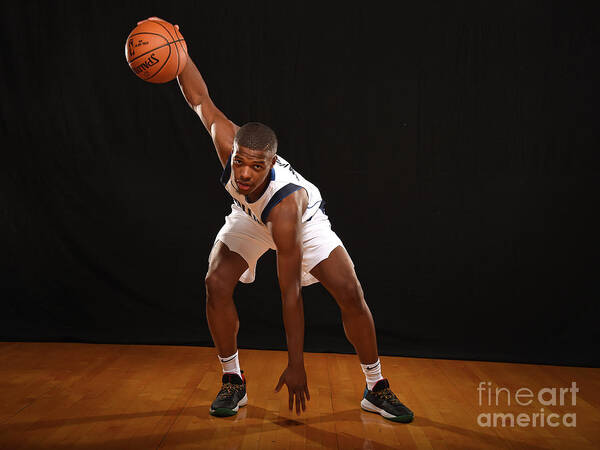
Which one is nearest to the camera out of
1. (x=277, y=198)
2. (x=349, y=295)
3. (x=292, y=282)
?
(x=292, y=282)

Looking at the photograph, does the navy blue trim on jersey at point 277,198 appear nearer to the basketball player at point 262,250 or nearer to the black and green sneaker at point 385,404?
the basketball player at point 262,250

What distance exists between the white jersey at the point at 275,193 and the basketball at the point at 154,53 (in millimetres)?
553

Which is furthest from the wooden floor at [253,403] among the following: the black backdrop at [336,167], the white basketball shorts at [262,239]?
the white basketball shorts at [262,239]

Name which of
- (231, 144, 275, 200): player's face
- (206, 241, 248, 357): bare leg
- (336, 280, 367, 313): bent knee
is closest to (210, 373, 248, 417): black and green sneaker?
(206, 241, 248, 357): bare leg

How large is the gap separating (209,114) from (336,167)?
1.50 meters

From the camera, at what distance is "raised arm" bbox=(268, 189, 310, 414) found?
2.13 metres

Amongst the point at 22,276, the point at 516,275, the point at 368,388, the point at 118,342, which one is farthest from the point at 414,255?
the point at 22,276

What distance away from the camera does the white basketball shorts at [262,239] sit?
2.74 m

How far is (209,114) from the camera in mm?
2854

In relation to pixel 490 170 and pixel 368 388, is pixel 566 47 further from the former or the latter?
pixel 368 388

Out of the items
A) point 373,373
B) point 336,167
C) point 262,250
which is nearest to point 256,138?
point 262,250

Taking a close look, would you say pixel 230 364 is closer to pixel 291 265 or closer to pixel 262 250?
pixel 262 250

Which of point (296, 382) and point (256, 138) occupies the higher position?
point (256, 138)

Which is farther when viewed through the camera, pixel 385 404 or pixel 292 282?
pixel 385 404
